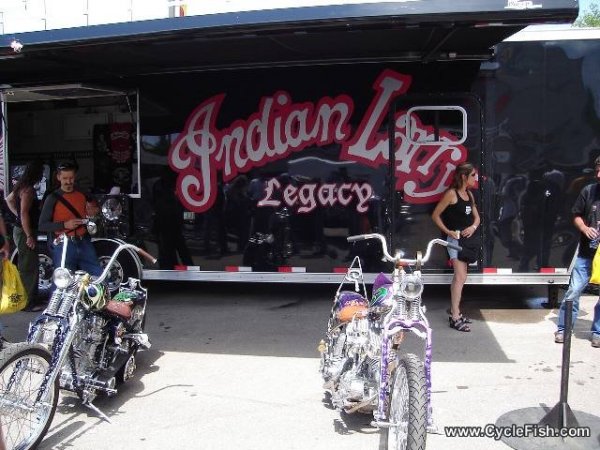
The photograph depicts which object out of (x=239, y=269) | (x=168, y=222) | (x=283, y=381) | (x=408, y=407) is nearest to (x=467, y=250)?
(x=283, y=381)

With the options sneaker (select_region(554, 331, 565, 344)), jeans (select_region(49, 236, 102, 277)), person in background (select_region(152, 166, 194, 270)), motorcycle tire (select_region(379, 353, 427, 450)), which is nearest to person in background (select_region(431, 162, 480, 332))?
sneaker (select_region(554, 331, 565, 344))

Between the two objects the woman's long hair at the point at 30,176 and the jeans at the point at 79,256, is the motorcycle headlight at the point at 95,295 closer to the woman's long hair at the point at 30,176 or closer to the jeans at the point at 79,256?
the jeans at the point at 79,256

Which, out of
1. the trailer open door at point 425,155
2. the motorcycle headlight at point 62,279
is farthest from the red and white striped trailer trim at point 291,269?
the motorcycle headlight at point 62,279

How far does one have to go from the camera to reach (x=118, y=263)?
7230 mm

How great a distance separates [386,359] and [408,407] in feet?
1.13

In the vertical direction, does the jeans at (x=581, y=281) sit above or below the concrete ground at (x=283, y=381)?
above

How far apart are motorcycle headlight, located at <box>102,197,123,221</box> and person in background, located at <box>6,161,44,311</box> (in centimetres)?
80

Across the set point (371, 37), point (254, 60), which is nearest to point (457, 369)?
point (371, 37)

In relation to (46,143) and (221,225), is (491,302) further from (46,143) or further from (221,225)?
(46,143)

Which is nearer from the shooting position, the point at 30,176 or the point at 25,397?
Answer: the point at 25,397

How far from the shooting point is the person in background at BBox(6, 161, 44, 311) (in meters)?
6.48

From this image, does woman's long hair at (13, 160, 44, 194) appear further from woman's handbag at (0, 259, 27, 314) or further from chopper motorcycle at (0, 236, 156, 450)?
chopper motorcycle at (0, 236, 156, 450)

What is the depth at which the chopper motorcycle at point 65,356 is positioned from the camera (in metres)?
3.36

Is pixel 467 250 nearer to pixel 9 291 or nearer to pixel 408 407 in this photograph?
pixel 408 407
